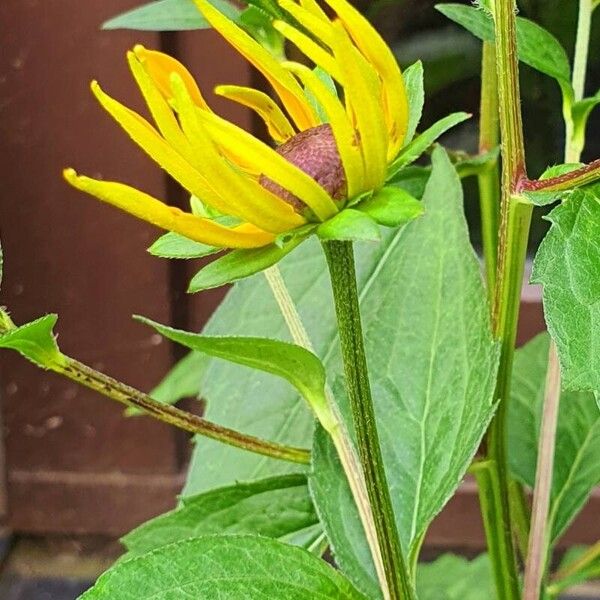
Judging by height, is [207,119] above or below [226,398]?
above

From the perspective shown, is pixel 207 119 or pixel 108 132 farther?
pixel 108 132

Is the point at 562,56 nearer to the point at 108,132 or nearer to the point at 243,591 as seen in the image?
the point at 243,591

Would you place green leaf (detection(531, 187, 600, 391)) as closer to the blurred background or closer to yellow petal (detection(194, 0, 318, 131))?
yellow petal (detection(194, 0, 318, 131))

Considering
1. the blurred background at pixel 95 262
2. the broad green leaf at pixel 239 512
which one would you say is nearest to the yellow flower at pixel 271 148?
the broad green leaf at pixel 239 512

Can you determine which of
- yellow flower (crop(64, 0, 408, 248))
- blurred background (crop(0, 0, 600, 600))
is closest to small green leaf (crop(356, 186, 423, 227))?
yellow flower (crop(64, 0, 408, 248))

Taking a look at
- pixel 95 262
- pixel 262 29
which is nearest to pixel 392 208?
pixel 262 29

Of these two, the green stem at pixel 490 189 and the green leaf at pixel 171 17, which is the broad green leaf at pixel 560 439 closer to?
the green stem at pixel 490 189

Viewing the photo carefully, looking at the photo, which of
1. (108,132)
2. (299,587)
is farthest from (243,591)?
(108,132)
